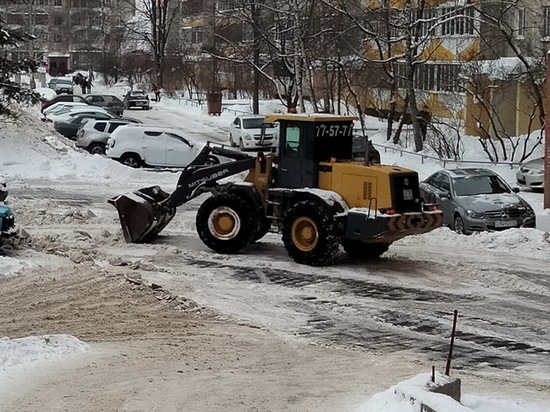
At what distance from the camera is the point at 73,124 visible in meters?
41.8

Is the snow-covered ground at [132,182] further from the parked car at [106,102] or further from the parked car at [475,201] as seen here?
the parked car at [106,102]

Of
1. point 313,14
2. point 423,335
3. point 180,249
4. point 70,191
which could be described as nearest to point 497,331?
point 423,335

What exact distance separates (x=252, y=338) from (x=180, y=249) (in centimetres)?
606

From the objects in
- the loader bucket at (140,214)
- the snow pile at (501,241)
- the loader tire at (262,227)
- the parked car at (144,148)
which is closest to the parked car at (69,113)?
the parked car at (144,148)

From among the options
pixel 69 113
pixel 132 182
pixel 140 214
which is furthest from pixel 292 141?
pixel 69 113

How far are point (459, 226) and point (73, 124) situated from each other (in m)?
23.9

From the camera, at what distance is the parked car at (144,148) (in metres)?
32.5

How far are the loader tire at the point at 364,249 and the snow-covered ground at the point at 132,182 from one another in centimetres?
164

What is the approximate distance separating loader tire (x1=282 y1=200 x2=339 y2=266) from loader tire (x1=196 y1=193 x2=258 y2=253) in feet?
3.01

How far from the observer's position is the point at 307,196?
16.6 metres

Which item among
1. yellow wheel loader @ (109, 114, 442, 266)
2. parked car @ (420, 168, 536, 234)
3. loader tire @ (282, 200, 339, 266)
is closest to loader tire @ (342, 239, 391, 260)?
yellow wheel loader @ (109, 114, 442, 266)

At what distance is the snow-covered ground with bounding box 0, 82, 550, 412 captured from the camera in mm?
8902

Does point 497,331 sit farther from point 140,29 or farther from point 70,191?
point 140,29

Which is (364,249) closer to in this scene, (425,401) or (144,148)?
(425,401)
